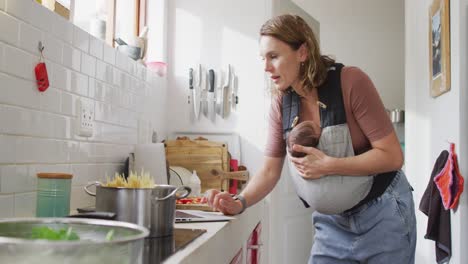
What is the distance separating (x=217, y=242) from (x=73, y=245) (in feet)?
2.75

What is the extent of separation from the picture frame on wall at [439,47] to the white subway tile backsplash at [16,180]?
6.67 feet

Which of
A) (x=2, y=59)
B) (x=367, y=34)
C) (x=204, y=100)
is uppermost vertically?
(x=367, y=34)

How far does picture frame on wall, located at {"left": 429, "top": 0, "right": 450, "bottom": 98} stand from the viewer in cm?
267

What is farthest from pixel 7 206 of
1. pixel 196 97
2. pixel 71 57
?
pixel 196 97

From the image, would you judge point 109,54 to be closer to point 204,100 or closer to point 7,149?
point 7,149

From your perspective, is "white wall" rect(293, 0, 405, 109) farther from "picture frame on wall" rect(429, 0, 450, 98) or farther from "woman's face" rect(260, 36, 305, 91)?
"woman's face" rect(260, 36, 305, 91)

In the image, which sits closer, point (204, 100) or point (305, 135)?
point (305, 135)

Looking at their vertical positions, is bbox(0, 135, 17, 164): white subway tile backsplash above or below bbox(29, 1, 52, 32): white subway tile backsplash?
below

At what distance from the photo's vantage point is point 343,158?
1.60m

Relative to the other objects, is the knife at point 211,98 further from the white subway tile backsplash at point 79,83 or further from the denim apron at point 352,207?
the denim apron at point 352,207

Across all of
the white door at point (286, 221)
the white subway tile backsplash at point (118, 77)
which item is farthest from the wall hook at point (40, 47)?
the white door at point (286, 221)

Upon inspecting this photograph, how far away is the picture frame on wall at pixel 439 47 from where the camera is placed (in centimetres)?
267

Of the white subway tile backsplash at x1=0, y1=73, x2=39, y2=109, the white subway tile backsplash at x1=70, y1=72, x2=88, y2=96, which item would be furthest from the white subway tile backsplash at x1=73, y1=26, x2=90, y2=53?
the white subway tile backsplash at x1=0, y1=73, x2=39, y2=109

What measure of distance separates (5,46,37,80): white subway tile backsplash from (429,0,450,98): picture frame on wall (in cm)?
200
